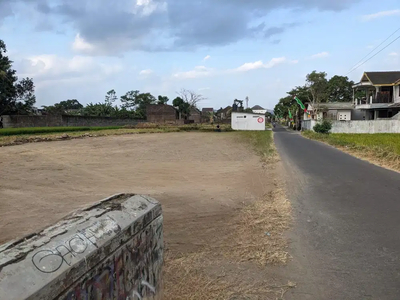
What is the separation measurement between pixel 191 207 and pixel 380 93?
4087 centimetres

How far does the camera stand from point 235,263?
4043 mm

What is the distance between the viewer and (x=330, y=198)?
288 inches

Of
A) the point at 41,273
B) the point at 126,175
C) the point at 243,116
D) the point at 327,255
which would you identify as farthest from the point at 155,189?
the point at 243,116

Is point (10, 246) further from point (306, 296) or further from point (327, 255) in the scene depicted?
point (327, 255)

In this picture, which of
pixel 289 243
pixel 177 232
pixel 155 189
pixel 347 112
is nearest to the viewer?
pixel 289 243

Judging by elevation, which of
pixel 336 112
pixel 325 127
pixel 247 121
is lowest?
pixel 325 127

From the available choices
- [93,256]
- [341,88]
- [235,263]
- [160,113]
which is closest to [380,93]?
[341,88]

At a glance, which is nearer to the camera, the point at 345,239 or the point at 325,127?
the point at 345,239

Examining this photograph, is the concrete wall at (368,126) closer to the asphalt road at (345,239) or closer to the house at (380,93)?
the house at (380,93)

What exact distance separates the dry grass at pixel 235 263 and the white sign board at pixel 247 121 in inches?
1862

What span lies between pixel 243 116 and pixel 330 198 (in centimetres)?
4620

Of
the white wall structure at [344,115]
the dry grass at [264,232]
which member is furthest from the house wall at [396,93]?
the dry grass at [264,232]

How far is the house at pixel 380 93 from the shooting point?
39219mm

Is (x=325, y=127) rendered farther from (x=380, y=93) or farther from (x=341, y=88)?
(x=341, y=88)
